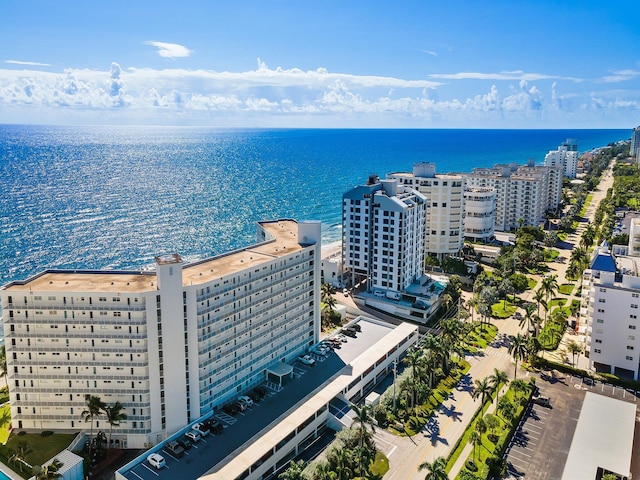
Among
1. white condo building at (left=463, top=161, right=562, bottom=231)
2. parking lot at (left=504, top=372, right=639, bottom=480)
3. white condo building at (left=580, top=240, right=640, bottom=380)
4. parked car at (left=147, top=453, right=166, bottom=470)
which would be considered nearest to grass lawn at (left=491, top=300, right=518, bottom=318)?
white condo building at (left=580, top=240, right=640, bottom=380)

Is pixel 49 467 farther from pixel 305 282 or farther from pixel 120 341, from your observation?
pixel 305 282

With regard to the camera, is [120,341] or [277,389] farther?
[277,389]

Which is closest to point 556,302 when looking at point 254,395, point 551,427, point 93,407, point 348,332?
point 551,427

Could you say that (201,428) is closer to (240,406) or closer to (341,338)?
(240,406)

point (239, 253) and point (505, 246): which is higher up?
point (239, 253)

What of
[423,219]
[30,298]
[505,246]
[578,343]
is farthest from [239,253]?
[505,246]

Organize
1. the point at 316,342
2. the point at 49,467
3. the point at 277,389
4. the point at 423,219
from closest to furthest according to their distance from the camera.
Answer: the point at 49,467 → the point at 277,389 → the point at 316,342 → the point at 423,219

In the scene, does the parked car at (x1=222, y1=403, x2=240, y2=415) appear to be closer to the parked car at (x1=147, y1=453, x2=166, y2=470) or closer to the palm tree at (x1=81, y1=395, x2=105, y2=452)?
the parked car at (x1=147, y1=453, x2=166, y2=470)
